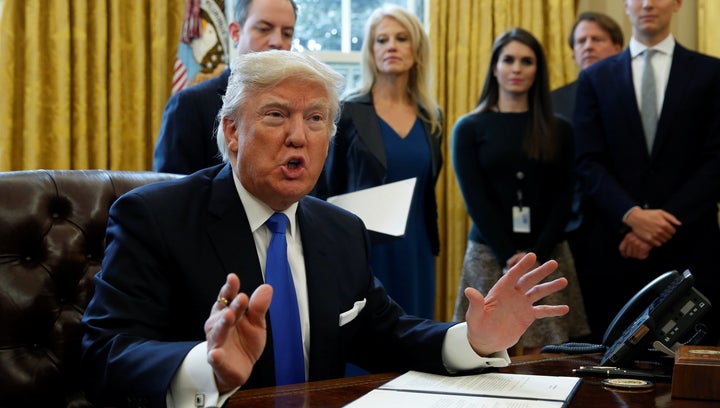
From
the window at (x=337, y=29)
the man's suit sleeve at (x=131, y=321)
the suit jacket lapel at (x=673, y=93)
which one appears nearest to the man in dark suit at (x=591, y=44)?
the suit jacket lapel at (x=673, y=93)

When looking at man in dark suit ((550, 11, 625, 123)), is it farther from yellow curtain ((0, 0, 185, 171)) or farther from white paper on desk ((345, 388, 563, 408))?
white paper on desk ((345, 388, 563, 408))

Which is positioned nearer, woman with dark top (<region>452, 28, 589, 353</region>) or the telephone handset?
the telephone handset

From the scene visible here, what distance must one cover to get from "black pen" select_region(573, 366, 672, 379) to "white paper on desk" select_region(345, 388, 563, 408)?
0.29 m

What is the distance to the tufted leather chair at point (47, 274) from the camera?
1.84 meters

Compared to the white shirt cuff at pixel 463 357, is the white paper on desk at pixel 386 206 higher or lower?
higher

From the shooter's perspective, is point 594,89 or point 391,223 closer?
point 391,223

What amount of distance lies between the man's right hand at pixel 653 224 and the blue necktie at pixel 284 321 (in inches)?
83.3

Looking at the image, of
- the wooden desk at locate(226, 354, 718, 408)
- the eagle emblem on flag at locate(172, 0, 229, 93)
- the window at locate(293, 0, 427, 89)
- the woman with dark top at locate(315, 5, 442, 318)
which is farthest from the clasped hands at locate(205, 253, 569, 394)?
the window at locate(293, 0, 427, 89)

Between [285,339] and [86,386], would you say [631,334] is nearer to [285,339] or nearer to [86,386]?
[285,339]

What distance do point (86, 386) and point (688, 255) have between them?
2.72 meters

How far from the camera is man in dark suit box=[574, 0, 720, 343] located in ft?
11.8

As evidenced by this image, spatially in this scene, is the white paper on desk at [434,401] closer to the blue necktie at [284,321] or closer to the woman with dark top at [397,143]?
the blue necktie at [284,321]

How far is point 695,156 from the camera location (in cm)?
371

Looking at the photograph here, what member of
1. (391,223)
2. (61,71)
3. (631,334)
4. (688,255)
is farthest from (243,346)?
(61,71)
